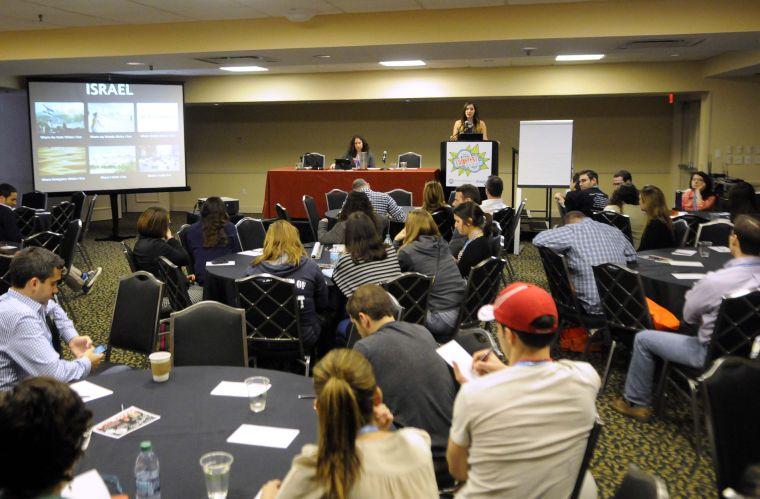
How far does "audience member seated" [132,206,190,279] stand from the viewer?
568cm

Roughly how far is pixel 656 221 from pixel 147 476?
5.43 m

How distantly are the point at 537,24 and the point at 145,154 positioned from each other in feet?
27.4

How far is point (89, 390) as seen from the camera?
9.03 ft

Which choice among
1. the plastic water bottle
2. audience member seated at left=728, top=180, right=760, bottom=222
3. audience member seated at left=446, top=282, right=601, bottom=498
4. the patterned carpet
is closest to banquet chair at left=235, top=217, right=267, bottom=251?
the patterned carpet

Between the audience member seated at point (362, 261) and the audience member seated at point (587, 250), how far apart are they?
1.44 metres

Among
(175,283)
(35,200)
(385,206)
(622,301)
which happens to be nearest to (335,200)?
(385,206)

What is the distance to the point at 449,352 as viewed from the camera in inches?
108

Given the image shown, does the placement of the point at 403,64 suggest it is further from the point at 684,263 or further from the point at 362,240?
the point at 362,240

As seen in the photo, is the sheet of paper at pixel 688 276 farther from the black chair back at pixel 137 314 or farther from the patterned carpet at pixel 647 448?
the black chair back at pixel 137 314

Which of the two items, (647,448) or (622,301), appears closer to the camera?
(647,448)

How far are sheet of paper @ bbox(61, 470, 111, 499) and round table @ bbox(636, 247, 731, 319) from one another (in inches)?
157

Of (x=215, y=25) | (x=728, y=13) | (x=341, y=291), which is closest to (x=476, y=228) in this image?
(x=341, y=291)

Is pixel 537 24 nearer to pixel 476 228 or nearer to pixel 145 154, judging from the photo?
pixel 476 228

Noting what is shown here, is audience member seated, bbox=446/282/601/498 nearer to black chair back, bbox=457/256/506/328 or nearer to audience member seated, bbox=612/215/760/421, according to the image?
audience member seated, bbox=612/215/760/421
